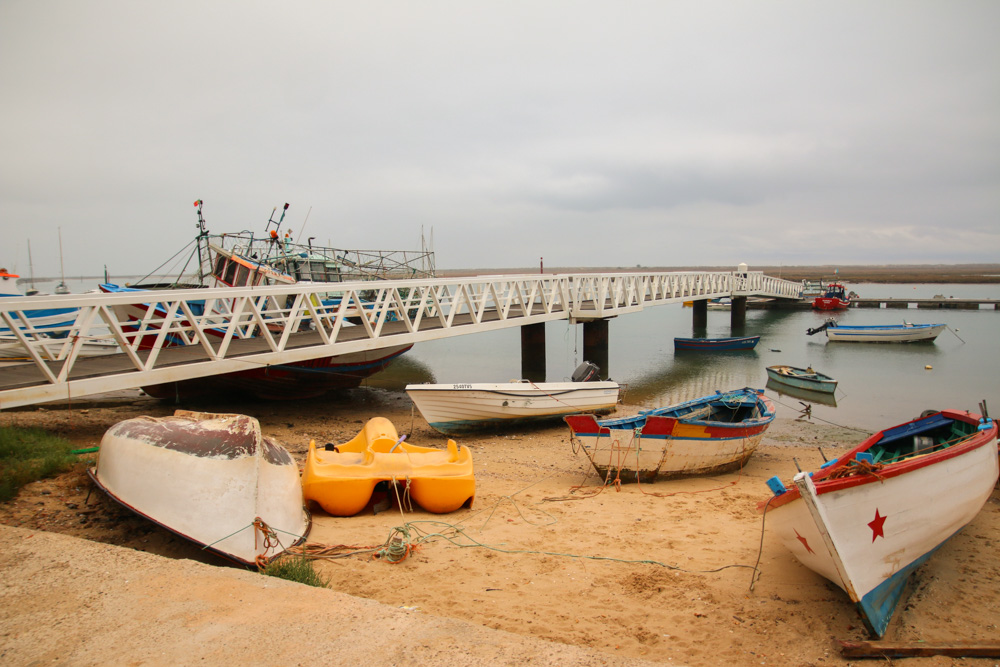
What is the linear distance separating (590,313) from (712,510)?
45.6 feet

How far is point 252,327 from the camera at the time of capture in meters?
15.6

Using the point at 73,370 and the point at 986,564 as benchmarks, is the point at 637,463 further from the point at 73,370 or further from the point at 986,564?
the point at 73,370

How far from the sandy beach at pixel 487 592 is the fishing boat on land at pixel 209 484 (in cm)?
42

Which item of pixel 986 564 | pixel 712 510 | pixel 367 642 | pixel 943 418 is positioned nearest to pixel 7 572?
pixel 367 642

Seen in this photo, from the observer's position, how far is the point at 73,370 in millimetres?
10023

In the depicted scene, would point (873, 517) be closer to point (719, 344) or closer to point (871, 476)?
point (871, 476)

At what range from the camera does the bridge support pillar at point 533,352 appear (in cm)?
2119

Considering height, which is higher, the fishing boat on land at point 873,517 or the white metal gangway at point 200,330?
the white metal gangway at point 200,330

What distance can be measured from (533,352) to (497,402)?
8.39 metres

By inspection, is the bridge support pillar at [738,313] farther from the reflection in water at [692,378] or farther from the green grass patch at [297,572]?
the green grass patch at [297,572]

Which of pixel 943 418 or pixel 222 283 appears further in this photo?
pixel 222 283

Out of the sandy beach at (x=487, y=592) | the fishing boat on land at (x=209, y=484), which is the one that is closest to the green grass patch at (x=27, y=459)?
the sandy beach at (x=487, y=592)

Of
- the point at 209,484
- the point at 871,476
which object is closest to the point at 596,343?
the point at 871,476

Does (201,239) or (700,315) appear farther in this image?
(700,315)
